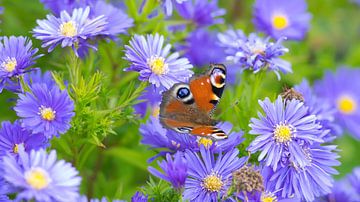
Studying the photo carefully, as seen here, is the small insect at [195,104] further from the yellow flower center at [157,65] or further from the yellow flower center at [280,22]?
the yellow flower center at [280,22]

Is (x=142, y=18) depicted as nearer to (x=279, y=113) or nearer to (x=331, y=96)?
(x=279, y=113)

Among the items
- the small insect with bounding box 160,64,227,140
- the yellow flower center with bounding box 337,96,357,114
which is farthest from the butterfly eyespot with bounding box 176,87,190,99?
the yellow flower center with bounding box 337,96,357,114

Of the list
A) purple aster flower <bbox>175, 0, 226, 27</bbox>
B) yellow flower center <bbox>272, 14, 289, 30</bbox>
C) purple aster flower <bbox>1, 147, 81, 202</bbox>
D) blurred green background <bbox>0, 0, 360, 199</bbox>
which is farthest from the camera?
yellow flower center <bbox>272, 14, 289, 30</bbox>

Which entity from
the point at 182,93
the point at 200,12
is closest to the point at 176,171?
the point at 182,93

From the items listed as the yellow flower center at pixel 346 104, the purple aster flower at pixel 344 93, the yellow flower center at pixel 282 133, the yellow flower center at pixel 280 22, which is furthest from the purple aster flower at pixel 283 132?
the yellow flower center at pixel 346 104

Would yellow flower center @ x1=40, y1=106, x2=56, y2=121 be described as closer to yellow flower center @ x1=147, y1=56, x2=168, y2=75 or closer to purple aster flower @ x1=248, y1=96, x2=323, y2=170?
yellow flower center @ x1=147, y1=56, x2=168, y2=75

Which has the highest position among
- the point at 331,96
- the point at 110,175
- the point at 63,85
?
the point at 331,96

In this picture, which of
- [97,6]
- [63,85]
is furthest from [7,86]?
[97,6]

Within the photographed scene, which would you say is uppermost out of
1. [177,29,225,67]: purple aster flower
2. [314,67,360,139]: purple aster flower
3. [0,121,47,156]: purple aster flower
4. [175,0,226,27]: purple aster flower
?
[314,67,360,139]: purple aster flower
